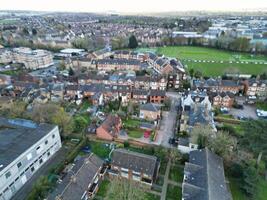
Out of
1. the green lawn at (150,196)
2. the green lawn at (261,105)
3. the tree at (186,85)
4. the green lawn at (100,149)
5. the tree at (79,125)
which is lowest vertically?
the green lawn at (150,196)

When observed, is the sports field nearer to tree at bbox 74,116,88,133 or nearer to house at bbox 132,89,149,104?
house at bbox 132,89,149,104

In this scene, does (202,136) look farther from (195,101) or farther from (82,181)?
(82,181)

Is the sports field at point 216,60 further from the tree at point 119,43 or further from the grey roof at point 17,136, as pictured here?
the grey roof at point 17,136

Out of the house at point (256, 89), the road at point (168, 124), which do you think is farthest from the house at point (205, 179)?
the house at point (256, 89)

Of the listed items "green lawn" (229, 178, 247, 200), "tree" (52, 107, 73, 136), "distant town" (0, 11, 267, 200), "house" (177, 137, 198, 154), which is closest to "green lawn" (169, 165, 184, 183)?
"distant town" (0, 11, 267, 200)

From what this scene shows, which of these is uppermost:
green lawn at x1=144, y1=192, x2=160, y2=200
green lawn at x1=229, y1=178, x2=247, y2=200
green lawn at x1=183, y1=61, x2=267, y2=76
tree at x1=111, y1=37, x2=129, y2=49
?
tree at x1=111, y1=37, x2=129, y2=49

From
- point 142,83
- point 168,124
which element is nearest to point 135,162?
point 168,124
